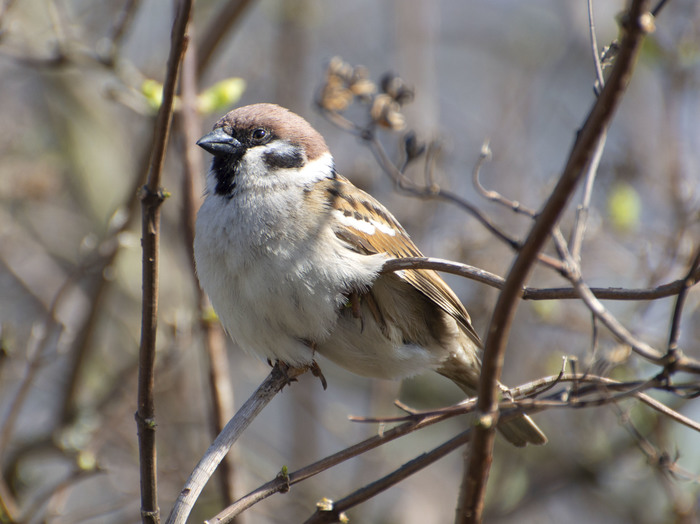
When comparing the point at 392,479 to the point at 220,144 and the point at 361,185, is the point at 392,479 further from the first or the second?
the point at 361,185

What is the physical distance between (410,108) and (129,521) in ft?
9.32

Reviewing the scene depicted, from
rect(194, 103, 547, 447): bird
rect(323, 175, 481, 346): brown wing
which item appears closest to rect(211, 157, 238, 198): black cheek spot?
rect(194, 103, 547, 447): bird

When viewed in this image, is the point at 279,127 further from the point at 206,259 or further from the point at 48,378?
the point at 48,378

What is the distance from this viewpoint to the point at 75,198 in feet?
16.3

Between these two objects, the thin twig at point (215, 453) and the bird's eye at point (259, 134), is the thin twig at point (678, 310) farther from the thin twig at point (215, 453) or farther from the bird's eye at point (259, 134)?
the bird's eye at point (259, 134)

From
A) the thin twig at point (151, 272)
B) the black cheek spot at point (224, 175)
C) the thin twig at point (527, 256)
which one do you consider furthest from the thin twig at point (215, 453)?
the black cheek spot at point (224, 175)

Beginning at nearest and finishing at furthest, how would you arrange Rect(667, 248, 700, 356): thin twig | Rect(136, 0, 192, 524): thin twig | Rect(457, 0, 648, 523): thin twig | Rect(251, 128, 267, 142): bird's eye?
Rect(457, 0, 648, 523): thin twig
Rect(667, 248, 700, 356): thin twig
Rect(136, 0, 192, 524): thin twig
Rect(251, 128, 267, 142): bird's eye

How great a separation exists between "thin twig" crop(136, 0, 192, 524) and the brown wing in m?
0.92

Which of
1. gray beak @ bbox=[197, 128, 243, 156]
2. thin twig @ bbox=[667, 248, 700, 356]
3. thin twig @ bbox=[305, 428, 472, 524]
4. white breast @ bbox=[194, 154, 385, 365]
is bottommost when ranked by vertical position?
thin twig @ bbox=[305, 428, 472, 524]

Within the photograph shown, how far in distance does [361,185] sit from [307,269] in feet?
5.40

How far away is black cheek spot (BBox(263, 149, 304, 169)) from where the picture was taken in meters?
2.78

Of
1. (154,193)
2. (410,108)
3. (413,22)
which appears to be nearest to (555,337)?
(410,108)

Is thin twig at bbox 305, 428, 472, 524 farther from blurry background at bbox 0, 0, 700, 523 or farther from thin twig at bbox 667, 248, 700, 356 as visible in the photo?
blurry background at bbox 0, 0, 700, 523

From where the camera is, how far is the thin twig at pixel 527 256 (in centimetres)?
103
